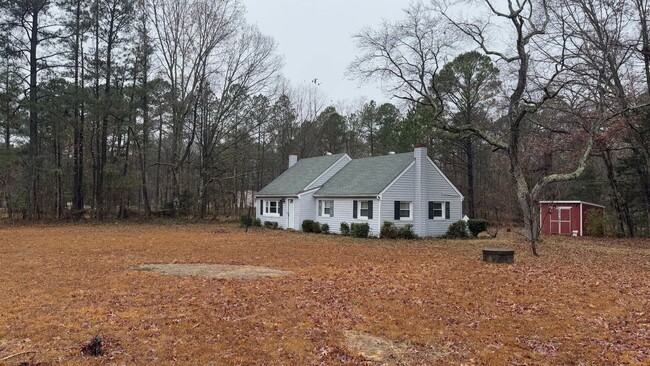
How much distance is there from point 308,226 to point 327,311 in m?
18.4

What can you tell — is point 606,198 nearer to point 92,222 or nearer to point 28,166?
point 92,222

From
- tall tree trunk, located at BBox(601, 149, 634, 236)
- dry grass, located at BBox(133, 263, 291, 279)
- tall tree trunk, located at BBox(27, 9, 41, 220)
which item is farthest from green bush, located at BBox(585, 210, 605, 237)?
tall tree trunk, located at BBox(27, 9, 41, 220)

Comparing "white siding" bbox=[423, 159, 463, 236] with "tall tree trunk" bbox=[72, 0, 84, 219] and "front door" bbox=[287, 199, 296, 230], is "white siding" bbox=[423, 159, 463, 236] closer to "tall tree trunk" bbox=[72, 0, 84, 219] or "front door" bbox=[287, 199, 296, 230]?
"front door" bbox=[287, 199, 296, 230]

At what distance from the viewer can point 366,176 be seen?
83.6 feet

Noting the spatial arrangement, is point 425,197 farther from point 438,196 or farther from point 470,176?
point 470,176

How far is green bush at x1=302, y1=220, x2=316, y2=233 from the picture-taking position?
2551 centimetres

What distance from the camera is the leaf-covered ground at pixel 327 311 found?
5.34m

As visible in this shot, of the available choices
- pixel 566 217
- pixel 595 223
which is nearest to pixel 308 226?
pixel 566 217

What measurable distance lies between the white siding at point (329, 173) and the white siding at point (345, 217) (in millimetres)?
2387

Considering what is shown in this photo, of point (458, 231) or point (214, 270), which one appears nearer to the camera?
point (214, 270)

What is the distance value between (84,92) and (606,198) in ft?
121

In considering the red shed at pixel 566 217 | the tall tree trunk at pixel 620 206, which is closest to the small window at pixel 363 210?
the red shed at pixel 566 217

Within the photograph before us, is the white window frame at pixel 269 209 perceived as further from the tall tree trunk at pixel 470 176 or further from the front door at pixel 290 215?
the tall tree trunk at pixel 470 176

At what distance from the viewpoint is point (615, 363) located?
16.6ft
